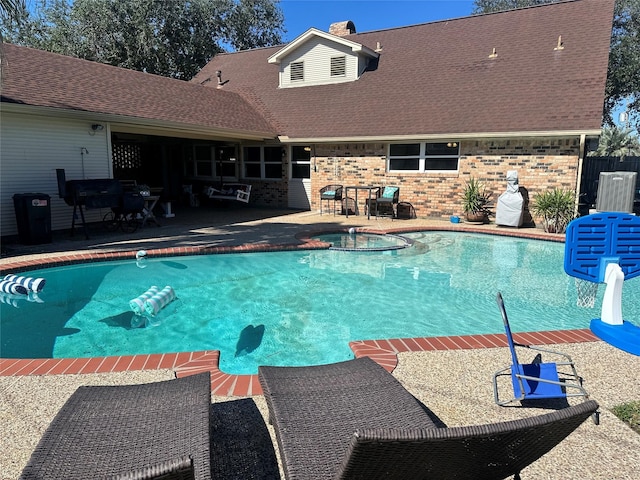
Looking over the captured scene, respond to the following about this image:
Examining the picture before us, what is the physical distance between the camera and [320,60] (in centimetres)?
1755

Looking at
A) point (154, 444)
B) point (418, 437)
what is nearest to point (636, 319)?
point (418, 437)

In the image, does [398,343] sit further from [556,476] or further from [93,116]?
[93,116]

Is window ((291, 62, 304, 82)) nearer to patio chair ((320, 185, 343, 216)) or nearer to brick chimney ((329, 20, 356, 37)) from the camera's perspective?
brick chimney ((329, 20, 356, 37))

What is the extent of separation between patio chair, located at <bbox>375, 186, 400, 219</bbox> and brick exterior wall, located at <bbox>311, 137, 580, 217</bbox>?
46 cm

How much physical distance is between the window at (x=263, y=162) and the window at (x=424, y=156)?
4646 millimetres

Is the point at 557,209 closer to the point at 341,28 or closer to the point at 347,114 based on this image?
the point at 347,114

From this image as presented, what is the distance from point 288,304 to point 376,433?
16.4ft

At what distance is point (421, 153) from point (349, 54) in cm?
549

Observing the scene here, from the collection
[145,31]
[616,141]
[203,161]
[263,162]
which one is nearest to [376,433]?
[263,162]

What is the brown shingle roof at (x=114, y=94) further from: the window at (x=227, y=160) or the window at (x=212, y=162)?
the window at (x=212, y=162)

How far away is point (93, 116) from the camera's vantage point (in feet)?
35.0

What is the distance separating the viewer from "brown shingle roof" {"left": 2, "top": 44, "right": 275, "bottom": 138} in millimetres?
10328

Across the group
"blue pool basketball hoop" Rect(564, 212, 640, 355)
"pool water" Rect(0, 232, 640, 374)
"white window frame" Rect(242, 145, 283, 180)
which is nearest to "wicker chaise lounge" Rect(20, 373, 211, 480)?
"pool water" Rect(0, 232, 640, 374)

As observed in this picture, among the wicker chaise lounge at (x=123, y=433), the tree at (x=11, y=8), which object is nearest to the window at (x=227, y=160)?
the tree at (x=11, y=8)
